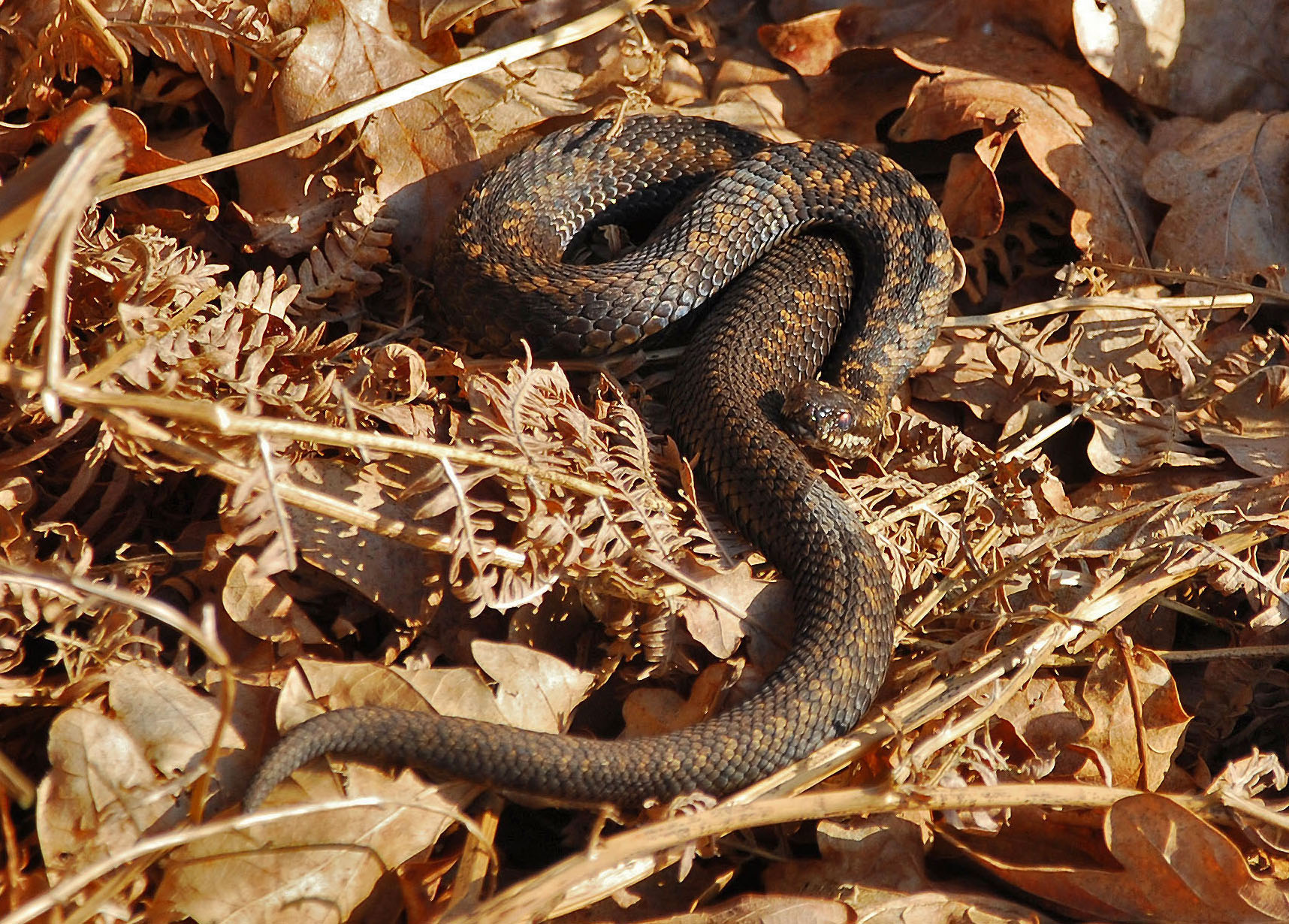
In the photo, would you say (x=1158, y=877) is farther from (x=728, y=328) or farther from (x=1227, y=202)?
(x=1227, y=202)

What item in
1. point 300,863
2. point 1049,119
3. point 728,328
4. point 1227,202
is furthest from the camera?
point 1049,119

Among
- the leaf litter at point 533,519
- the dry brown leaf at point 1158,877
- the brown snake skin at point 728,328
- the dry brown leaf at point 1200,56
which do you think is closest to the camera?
the leaf litter at point 533,519

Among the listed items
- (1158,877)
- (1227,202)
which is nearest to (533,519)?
(1158,877)

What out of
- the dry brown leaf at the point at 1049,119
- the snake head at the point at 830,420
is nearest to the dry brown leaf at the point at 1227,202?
the dry brown leaf at the point at 1049,119

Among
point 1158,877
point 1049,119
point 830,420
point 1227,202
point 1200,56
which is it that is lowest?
point 1158,877

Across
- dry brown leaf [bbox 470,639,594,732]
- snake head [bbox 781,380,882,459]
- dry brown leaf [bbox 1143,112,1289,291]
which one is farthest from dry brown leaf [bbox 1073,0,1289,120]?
dry brown leaf [bbox 470,639,594,732]

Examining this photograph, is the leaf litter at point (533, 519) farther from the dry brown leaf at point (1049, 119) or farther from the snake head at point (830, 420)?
the snake head at point (830, 420)

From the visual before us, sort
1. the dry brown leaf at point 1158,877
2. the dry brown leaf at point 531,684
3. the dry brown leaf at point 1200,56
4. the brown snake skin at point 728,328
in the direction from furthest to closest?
the dry brown leaf at point 1200,56 < the dry brown leaf at point 531,684 < the brown snake skin at point 728,328 < the dry brown leaf at point 1158,877

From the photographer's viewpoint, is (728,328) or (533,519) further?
(728,328)
